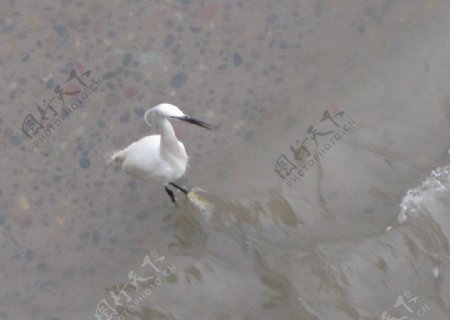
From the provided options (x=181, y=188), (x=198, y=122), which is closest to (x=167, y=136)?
(x=198, y=122)

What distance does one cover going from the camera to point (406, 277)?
408cm

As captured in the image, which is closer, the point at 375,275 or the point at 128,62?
the point at 375,275

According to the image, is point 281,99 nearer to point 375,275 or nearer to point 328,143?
point 328,143

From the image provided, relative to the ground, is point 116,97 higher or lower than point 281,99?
higher

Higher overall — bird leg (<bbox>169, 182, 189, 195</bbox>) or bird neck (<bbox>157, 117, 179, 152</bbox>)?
bird leg (<bbox>169, 182, 189, 195</bbox>)

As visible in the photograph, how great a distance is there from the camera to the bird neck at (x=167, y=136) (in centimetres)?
351

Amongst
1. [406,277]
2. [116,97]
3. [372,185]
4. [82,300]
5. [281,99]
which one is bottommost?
[406,277]

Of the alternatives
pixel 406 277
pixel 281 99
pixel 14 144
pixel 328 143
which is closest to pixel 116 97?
pixel 14 144

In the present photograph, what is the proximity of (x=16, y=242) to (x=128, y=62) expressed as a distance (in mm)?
1170

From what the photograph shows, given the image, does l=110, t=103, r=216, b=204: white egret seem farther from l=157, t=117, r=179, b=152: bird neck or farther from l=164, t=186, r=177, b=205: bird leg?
l=164, t=186, r=177, b=205: bird leg

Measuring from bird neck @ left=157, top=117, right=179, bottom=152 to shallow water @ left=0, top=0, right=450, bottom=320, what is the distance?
637mm

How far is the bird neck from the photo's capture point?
3512 millimetres

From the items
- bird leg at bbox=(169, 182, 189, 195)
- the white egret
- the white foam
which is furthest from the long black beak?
the white foam

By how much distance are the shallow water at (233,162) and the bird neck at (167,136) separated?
64cm
